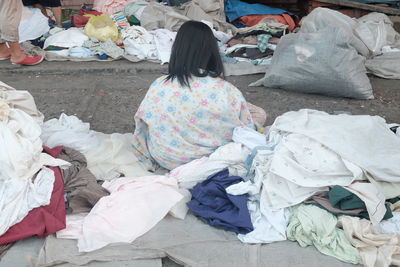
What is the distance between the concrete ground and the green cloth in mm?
1533

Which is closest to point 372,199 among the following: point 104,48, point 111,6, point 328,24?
point 328,24

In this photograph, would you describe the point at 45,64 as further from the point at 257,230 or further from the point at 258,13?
the point at 257,230

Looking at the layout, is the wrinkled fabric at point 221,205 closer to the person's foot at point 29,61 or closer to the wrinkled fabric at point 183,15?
the person's foot at point 29,61

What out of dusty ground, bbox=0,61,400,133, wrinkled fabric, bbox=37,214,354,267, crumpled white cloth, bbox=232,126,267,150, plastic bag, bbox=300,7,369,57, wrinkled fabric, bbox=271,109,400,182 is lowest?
dusty ground, bbox=0,61,400,133

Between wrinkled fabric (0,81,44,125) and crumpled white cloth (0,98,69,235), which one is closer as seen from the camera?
crumpled white cloth (0,98,69,235)

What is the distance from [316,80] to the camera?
4.04 meters

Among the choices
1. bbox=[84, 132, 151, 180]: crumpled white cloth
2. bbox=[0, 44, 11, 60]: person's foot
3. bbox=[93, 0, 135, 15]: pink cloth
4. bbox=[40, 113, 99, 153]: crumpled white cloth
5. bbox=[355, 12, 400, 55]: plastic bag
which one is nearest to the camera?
bbox=[84, 132, 151, 180]: crumpled white cloth

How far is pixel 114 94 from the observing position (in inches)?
171

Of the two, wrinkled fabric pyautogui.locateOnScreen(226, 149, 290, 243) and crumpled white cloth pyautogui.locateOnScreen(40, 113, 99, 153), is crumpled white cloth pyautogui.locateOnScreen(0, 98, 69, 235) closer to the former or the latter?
crumpled white cloth pyautogui.locateOnScreen(40, 113, 99, 153)

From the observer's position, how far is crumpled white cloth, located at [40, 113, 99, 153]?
293cm

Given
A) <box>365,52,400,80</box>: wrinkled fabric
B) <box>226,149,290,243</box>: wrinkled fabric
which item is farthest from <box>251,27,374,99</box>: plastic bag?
<box>226,149,290,243</box>: wrinkled fabric

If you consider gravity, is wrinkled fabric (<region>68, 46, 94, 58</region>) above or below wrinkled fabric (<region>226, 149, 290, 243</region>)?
below

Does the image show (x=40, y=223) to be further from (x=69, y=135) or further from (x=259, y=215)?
(x=259, y=215)

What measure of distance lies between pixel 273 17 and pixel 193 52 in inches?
142
